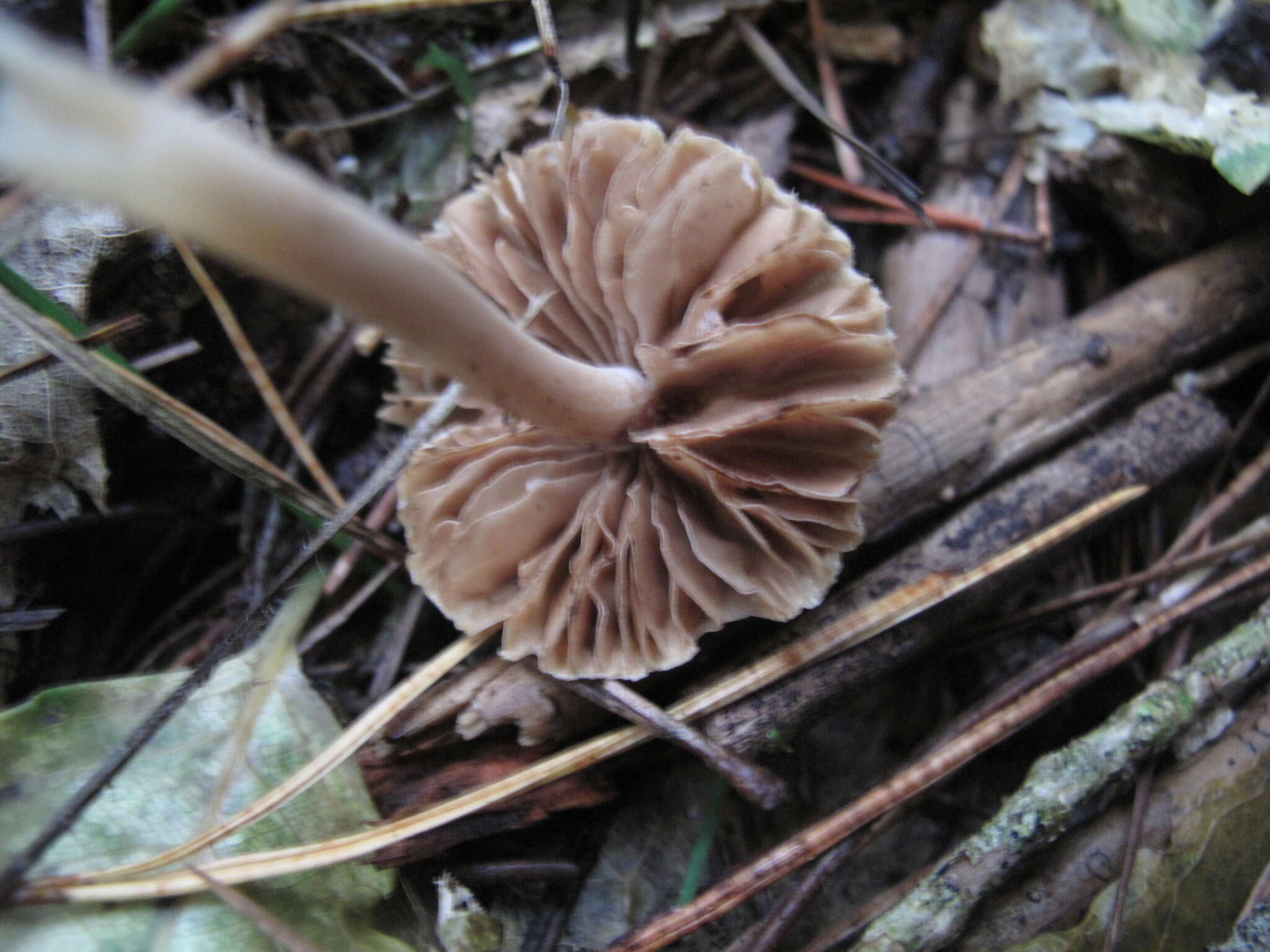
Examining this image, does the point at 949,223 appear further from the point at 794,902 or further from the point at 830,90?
the point at 794,902

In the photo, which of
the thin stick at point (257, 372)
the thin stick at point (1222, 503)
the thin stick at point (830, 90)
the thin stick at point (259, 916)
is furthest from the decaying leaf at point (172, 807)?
the thin stick at point (830, 90)

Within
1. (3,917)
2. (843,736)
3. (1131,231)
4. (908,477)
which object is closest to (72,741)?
(3,917)

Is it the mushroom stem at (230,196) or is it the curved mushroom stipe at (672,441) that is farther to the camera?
the curved mushroom stipe at (672,441)

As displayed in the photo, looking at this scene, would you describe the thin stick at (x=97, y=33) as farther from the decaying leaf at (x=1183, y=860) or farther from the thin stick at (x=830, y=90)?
the decaying leaf at (x=1183, y=860)

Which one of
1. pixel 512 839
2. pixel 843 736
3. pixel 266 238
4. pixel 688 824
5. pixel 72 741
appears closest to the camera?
pixel 266 238

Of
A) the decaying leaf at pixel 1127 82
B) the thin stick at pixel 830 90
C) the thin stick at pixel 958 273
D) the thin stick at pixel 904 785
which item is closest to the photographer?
the thin stick at pixel 904 785

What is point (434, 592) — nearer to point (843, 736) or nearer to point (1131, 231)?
point (843, 736)

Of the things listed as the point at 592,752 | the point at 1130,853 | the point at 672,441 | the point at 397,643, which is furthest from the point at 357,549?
the point at 1130,853

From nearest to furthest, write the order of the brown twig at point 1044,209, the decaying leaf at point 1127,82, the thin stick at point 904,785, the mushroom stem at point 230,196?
the mushroom stem at point 230,196
the thin stick at point 904,785
the decaying leaf at point 1127,82
the brown twig at point 1044,209
